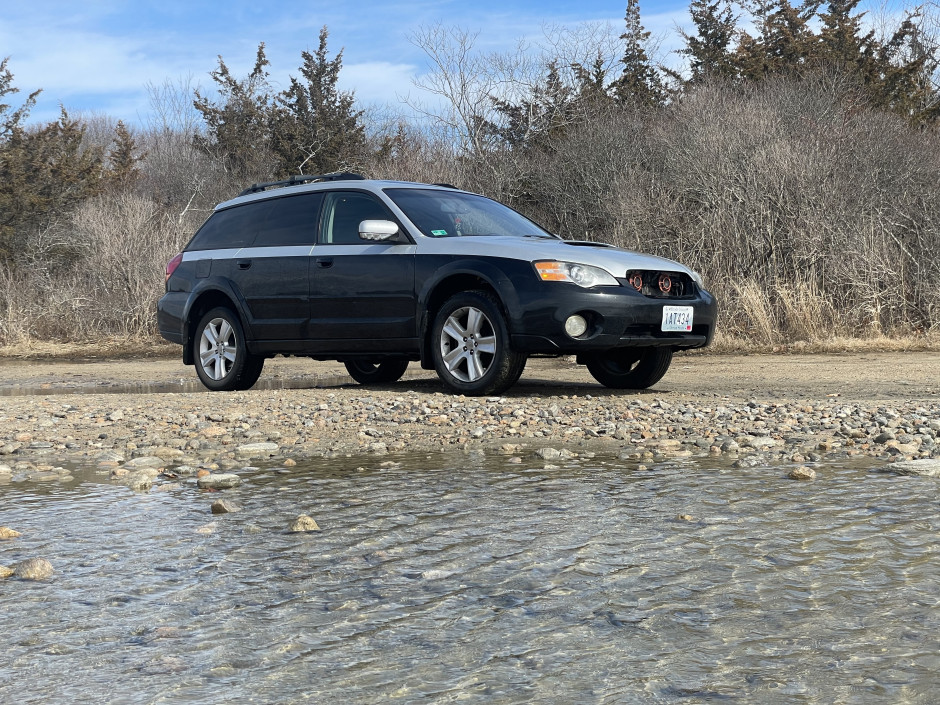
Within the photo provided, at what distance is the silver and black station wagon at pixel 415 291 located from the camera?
27.3ft

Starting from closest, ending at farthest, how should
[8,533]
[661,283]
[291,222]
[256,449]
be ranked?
[8,533] → [256,449] → [661,283] → [291,222]

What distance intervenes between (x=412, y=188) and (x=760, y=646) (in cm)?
732

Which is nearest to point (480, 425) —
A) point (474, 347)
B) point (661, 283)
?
point (474, 347)

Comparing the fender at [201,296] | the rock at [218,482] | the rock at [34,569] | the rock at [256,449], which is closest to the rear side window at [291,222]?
the fender at [201,296]

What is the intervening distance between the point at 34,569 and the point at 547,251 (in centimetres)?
539

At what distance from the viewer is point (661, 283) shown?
878cm

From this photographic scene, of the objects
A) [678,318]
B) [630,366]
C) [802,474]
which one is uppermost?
[678,318]

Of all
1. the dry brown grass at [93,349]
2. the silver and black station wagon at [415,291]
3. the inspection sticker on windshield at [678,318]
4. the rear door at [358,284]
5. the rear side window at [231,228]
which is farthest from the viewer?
the dry brown grass at [93,349]

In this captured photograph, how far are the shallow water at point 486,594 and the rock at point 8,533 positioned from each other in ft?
0.24

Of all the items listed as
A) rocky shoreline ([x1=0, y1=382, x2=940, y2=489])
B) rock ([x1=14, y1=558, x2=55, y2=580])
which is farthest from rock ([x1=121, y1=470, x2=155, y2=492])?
rock ([x1=14, y1=558, x2=55, y2=580])

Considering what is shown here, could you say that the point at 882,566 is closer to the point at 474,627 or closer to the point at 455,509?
the point at 474,627

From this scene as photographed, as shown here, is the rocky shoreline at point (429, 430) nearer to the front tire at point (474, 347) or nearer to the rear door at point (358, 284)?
the front tire at point (474, 347)

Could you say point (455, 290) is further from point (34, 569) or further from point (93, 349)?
point (93, 349)

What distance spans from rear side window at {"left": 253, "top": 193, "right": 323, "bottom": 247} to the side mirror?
34.5 inches
